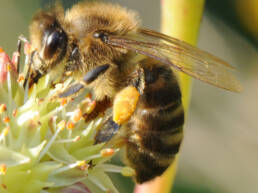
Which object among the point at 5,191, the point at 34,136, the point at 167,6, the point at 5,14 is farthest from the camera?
the point at 5,14

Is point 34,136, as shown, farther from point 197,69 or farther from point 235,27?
point 235,27

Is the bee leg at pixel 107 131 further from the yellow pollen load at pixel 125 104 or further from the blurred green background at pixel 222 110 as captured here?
→ the blurred green background at pixel 222 110

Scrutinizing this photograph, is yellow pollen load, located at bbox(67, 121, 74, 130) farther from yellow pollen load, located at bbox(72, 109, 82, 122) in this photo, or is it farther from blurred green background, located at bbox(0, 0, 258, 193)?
blurred green background, located at bbox(0, 0, 258, 193)

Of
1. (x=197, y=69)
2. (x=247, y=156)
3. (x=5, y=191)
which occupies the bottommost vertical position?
(x=247, y=156)

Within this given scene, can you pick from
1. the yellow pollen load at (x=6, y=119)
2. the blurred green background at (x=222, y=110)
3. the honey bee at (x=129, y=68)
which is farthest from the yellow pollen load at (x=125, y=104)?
the blurred green background at (x=222, y=110)

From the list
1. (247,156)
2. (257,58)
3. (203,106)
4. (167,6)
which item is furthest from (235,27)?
(167,6)

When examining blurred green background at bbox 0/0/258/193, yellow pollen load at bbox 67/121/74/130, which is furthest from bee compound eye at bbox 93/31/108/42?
blurred green background at bbox 0/0/258/193

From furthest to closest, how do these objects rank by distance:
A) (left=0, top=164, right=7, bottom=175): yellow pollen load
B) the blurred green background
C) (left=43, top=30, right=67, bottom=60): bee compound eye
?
the blurred green background, (left=43, top=30, right=67, bottom=60): bee compound eye, (left=0, top=164, right=7, bottom=175): yellow pollen load
